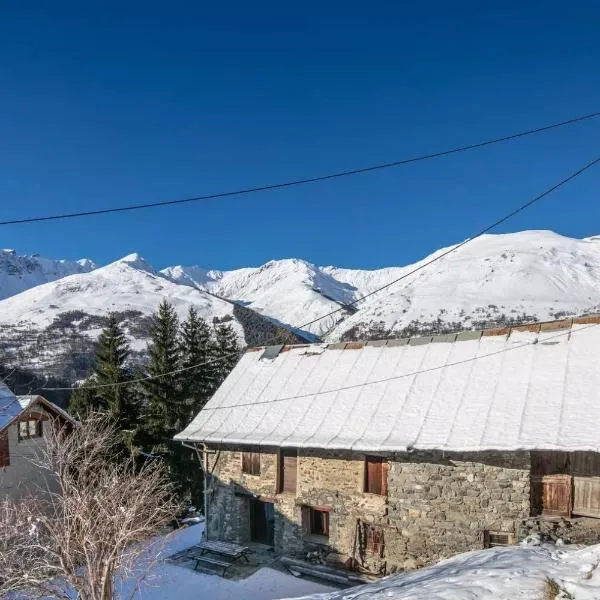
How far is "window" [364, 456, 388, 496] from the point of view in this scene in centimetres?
1523

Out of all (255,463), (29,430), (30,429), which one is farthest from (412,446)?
(30,429)

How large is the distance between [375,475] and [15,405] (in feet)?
63.1

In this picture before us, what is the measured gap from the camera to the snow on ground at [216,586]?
14.7 metres

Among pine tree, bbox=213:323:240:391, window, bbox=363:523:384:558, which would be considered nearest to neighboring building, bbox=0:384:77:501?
pine tree, bbox=213:323:240:391

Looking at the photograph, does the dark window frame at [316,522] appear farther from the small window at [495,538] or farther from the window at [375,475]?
the small window at [495,538]

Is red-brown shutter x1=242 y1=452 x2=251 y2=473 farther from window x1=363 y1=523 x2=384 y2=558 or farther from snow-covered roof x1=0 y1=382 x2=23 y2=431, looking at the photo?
snow-covered roof x1=0 y1=382 x2=23 y2=431

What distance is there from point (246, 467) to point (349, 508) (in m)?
4.33

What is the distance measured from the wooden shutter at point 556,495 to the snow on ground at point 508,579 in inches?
99.2

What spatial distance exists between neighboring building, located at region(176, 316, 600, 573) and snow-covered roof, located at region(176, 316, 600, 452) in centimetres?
5

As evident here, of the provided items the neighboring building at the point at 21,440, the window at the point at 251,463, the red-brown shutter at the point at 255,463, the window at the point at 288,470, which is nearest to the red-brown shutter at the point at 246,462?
the window at the point at 251,463

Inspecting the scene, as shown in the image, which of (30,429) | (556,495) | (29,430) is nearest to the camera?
(556,495)

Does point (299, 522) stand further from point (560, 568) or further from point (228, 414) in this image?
point (560, 568)

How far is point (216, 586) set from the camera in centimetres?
1556

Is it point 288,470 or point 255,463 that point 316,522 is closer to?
point 288,470
